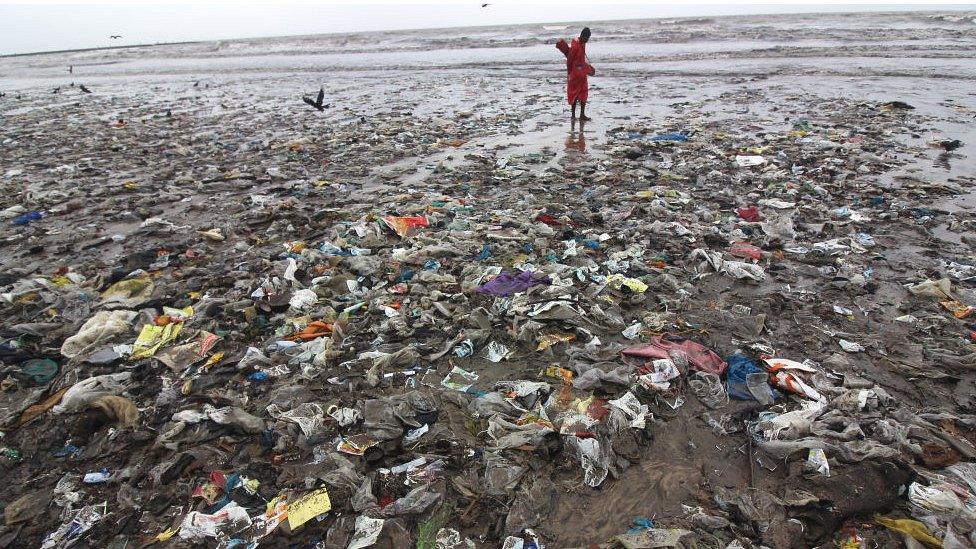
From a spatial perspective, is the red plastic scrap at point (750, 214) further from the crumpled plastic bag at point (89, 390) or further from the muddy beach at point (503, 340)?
the crumpled plastic bag at point (89, 390)

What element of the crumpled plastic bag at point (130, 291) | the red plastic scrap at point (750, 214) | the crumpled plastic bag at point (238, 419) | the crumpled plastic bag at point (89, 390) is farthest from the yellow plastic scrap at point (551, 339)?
the crumpled plastic bag at point (130, 291)

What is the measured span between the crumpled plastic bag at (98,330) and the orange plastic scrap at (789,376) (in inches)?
206

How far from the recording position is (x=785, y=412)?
3.07m

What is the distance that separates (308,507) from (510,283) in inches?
104

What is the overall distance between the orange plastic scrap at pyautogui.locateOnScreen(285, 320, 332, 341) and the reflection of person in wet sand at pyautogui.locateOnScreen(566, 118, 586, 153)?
20.7 ft

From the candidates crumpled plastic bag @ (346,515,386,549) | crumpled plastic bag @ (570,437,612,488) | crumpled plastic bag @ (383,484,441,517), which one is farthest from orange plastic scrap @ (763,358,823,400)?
crumpled plastic bag @ (346,515,386,549)

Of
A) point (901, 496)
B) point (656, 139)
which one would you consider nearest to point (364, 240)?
point (901, 496)

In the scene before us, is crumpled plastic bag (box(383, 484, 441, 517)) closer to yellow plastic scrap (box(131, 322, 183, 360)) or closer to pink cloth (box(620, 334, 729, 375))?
pink cloth (box(620, 334, 729, 375))

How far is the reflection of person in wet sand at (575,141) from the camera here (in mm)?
9097

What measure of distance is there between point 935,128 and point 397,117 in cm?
1117

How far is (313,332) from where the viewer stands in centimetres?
414

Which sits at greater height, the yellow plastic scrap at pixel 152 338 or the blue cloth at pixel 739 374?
the yellow plastic scrap at pixel 152 338

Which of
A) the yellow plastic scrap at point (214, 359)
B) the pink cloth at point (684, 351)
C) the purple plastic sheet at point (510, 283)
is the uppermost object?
the purple plastic sheet at point (510, 283)

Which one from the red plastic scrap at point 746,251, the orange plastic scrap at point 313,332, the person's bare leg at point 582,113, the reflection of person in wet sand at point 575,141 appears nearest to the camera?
the orange plastic scrap at point 313,332
